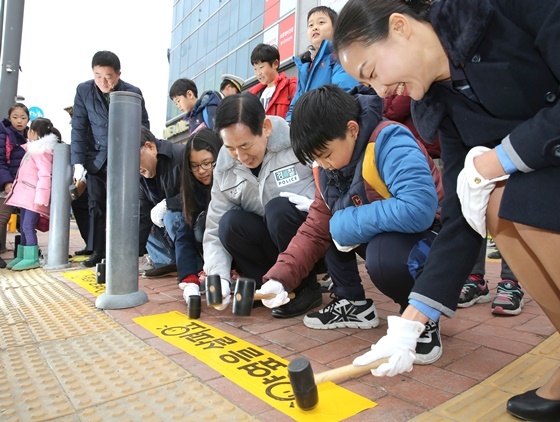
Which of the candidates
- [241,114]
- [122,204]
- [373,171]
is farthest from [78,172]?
[373,171]

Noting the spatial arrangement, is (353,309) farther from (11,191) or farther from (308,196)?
(11,191)

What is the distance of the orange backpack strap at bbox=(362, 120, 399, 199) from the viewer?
1.72 metres

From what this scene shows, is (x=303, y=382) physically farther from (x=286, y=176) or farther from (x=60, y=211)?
A: (x=60, y=211)

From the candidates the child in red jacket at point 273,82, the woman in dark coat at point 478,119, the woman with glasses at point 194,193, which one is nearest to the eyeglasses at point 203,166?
the woman with glasses at point 194,193

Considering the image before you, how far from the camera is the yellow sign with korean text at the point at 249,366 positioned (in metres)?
1.23

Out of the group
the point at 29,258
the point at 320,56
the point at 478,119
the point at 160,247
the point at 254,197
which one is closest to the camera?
the point at 478,119

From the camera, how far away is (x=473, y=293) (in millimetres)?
2414

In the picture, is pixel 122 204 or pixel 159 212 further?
pixel 159 212

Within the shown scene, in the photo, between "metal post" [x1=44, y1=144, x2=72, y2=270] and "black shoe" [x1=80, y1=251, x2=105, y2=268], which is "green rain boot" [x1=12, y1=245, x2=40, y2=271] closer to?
"metal post" [x1=44, y1=144, x2=72, y2=270]

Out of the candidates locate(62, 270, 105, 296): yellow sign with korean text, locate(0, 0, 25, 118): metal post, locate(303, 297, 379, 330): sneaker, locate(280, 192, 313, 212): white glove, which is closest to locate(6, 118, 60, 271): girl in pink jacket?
locate(62, 270, 105, 296): yellow sign with korean text

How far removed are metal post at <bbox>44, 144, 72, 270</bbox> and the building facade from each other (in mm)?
7015

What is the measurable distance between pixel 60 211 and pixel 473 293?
3.37 meters

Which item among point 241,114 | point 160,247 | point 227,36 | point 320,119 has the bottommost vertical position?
point 160,247

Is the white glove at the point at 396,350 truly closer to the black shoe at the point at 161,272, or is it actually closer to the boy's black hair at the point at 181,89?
the black shoe at the point at 161,272
